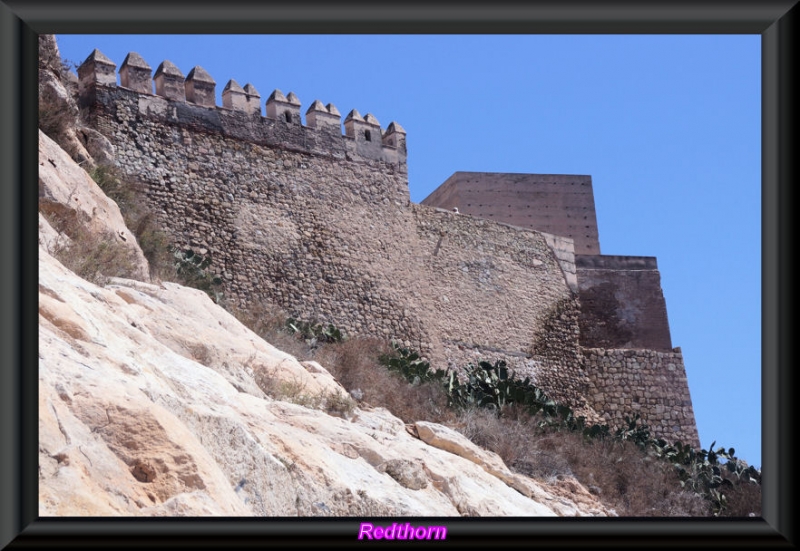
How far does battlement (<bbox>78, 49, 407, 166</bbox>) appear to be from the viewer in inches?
587

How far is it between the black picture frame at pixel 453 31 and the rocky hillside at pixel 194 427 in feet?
2.15

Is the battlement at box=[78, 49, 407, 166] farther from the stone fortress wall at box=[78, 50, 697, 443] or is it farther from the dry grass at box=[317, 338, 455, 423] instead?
the dry grass at box=[317, 338, 455, 423]

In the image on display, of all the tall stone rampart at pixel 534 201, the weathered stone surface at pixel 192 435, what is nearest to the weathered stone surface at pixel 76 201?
the weathered stone surface at pixel 192 435

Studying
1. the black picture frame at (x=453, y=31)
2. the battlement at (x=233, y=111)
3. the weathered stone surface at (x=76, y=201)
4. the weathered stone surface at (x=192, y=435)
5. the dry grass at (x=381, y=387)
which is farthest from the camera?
the battlement at (x=233, y=111)

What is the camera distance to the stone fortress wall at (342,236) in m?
15.1

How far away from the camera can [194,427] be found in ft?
17.6

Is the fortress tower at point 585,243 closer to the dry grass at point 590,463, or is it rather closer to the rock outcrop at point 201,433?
the dry grass at point 590,463

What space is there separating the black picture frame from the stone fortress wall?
11.3 metres

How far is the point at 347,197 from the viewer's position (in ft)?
55.8

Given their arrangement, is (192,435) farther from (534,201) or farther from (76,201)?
(534,201)

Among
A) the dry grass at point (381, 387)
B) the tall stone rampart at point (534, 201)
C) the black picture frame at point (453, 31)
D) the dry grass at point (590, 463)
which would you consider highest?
the tall stone rampart at point (534, 201)

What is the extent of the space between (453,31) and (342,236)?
1314 cm

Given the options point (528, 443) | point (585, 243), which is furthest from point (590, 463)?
point (585, 243)

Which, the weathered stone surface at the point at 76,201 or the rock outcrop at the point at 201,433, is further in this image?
the weathered stone surface at the point at 76,201
